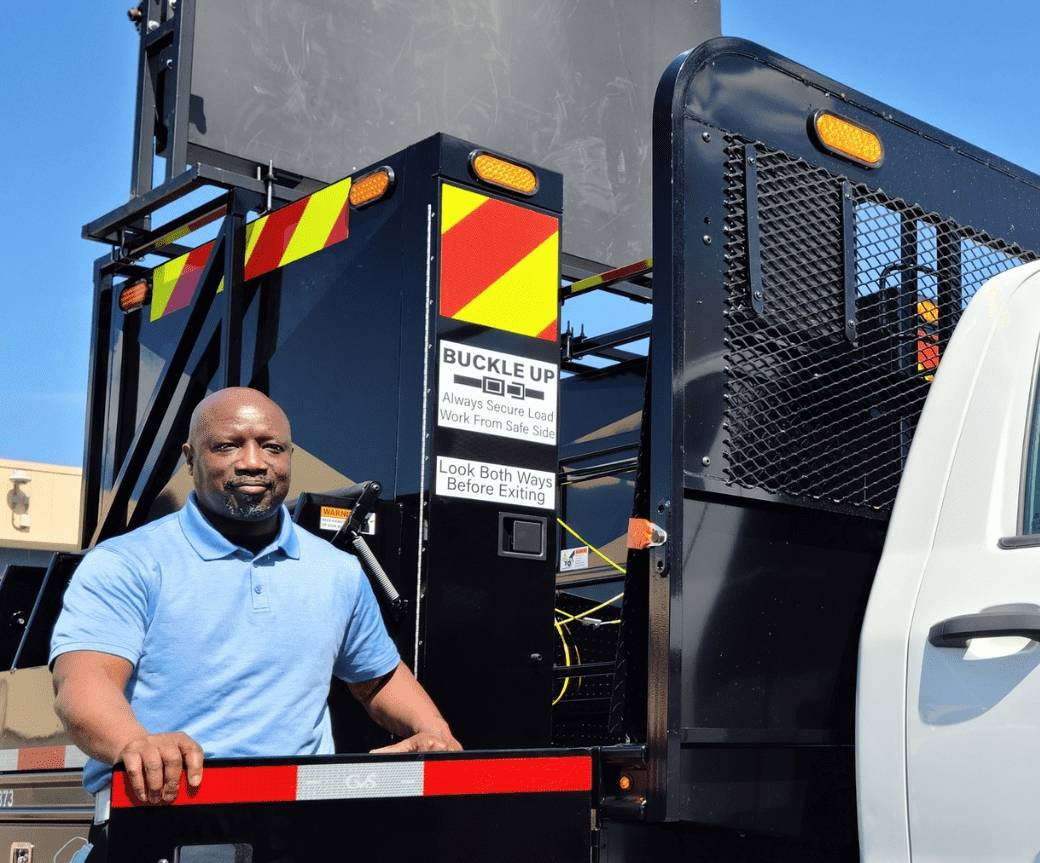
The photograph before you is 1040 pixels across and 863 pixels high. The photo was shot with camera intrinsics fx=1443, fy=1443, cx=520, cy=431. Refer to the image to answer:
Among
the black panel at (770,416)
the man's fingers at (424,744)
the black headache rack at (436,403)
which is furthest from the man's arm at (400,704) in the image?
the black panel at (770,416)

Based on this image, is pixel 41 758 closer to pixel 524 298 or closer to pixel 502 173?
pixel 524 298

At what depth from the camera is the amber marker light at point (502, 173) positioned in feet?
11.2

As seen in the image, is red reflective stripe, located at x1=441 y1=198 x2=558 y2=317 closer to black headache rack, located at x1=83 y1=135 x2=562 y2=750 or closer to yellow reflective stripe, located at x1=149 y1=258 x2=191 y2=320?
black headache rack, located at x1=83 y1=135 x2=562 y2=750

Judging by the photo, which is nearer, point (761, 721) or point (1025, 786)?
point (1025, 786)

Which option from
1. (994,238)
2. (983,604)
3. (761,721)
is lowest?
(761,721)

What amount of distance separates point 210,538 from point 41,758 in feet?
5.08

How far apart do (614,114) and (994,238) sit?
2017mm

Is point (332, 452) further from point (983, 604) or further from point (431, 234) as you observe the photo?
point (983, 604)

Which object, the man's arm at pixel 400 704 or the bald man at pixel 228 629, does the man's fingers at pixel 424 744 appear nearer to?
the bald man at pixel 228 629

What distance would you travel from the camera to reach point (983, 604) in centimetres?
212

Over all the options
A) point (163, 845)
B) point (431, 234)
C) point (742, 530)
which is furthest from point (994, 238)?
point (163, 845)

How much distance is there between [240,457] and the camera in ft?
8.97

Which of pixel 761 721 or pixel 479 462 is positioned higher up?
pixel 479 462

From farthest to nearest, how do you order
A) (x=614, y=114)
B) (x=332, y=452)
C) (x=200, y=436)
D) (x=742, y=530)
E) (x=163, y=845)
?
(x=614, y=114) → (x=332, y=452) → (x=200, y=436) → (x=742, y=530) → (x=163, y=845)
